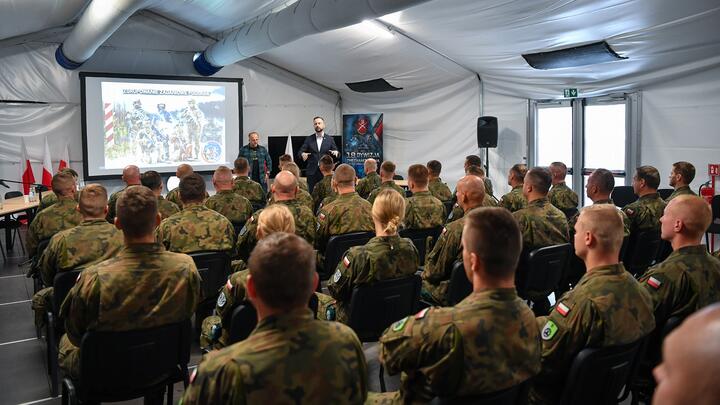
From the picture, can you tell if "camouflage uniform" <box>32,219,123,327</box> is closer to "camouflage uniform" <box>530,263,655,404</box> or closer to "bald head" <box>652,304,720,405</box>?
"camouflage uniform" <box>530,263,655,404</box>

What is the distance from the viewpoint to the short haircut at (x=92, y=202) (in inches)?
135

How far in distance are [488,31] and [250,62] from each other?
20.5 ft

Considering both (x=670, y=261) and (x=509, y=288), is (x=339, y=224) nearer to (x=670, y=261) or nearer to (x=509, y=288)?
(x=670, y=261)

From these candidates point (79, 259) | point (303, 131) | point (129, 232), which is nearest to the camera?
point (129, 232)

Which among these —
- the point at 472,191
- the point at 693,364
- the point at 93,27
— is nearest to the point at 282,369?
the point at 693,364

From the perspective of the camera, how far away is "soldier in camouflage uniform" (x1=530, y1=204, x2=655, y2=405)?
222 cm

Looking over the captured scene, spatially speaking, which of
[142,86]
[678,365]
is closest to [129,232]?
[678,365]

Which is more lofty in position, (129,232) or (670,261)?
(129,232)

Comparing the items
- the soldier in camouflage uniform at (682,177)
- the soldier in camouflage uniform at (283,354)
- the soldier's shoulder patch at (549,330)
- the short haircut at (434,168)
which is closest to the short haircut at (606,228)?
the soldier's shoulder patch at (549,330)

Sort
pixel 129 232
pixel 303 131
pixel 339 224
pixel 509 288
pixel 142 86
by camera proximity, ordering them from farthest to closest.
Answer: pixel 303 131
pixel 142 86
pixel 339 224
pixel 129 232
pixel 509 288

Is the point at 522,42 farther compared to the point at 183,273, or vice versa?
the point at 522,42

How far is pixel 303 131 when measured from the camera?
13.2 metres

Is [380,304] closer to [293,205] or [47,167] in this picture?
[293,205]

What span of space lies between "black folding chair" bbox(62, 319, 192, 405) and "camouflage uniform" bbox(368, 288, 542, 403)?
114 centimetres
